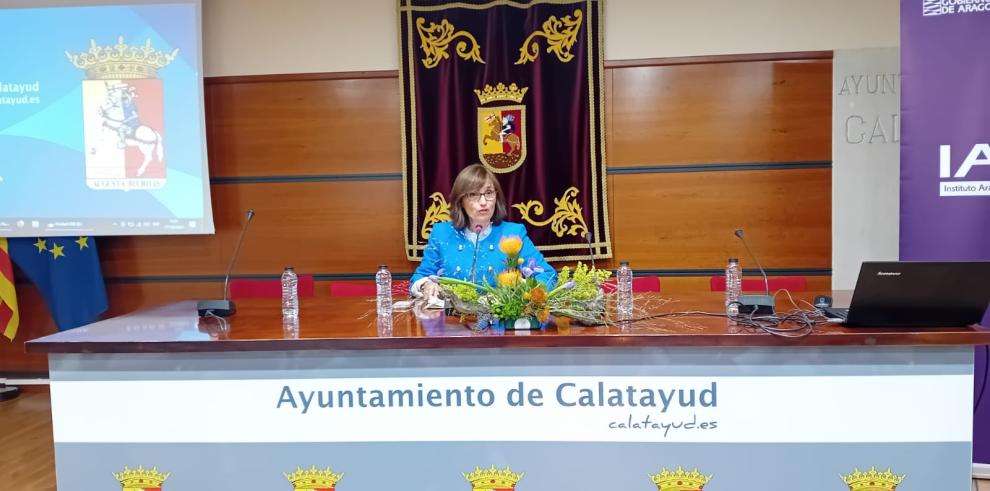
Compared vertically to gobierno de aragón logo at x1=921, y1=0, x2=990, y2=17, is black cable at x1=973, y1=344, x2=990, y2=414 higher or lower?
lower

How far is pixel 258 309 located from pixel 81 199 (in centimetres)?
207

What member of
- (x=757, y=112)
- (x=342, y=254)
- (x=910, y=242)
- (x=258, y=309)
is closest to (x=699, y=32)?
(x=757, y=112)

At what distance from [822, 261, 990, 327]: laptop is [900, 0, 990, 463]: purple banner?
106 centimetres

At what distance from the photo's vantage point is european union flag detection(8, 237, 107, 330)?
12.3 ft

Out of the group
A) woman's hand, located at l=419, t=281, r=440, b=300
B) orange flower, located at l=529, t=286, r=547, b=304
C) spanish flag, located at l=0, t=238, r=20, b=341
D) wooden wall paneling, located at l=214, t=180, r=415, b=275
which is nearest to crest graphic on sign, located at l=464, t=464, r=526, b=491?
orange flower, located at l=529, t=286, r=547, b=304

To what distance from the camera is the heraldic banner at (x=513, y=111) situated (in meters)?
3.58

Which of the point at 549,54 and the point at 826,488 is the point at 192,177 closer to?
the point at 549,54

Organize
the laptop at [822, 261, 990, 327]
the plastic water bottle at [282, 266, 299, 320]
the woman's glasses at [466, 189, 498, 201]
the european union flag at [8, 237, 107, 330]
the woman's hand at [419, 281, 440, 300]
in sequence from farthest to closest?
the european union flag at [8, 237, 107, 330] → the woman's glasses at [466, 189, 498, 201] → the woman's hand at [419, 281, 440, 300] → the plastic water bottle at [282, 266, 299, 320] → the laptop at [822, 261, 990, 327]

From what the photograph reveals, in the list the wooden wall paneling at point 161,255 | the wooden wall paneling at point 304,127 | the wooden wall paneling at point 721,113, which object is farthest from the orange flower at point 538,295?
the wooden wall paneling at point 161,255

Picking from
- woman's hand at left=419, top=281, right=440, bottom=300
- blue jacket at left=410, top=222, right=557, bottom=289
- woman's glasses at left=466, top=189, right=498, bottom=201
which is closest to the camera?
woman's hand at left=419, top=281, right=440, bottom=300

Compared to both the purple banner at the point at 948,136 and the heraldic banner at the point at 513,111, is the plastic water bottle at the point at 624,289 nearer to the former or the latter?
the purple banner at the point at 948,136

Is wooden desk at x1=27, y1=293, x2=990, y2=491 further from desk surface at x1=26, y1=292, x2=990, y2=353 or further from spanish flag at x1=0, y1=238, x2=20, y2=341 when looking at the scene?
spanish flag at x1=0, y1=238, x2=20, y2=341

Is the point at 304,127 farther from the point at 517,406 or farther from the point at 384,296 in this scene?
the point at 517,406

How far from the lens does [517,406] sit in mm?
1760
